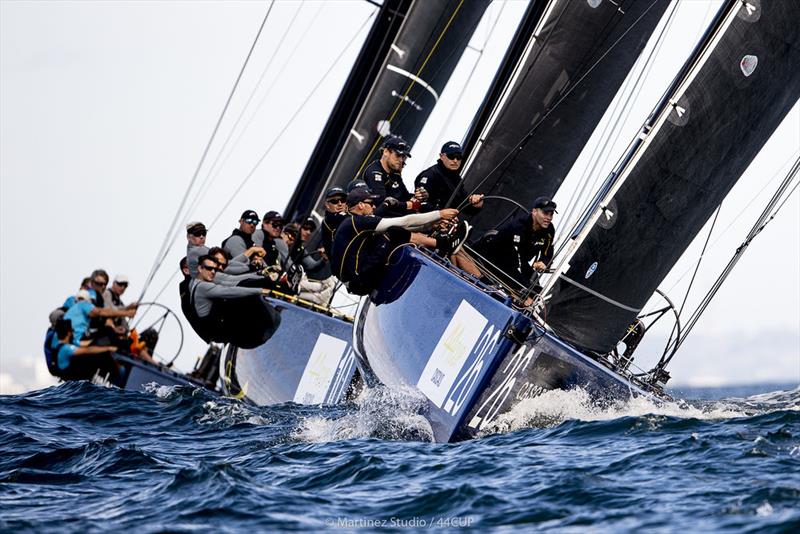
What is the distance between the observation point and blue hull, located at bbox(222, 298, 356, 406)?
31.5 feet

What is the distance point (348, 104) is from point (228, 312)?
364cm

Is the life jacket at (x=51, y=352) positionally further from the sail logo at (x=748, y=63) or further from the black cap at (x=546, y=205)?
the sail logo at (x=748, y=63)

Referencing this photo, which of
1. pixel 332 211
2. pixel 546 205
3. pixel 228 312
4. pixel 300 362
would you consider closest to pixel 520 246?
pixel 546 205

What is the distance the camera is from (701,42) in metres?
6.86

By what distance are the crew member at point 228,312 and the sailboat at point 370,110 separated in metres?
0.10

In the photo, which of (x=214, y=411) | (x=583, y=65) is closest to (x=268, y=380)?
(x=214, y=411)

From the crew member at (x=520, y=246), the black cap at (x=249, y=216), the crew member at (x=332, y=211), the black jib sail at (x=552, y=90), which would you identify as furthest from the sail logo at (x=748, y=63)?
the black cap at (x=249, y=216)

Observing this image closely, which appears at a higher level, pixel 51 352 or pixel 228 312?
pixel 228 312

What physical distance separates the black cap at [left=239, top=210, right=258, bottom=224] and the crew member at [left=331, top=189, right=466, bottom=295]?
9.74 feet

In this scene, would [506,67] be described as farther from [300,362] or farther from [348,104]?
[348,104]

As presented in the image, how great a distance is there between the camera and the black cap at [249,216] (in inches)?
417

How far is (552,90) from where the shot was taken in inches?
366

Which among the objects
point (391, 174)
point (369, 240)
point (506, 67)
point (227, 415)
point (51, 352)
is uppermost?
point (506, 67)

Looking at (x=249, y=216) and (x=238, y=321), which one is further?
(x=249, y=216)
